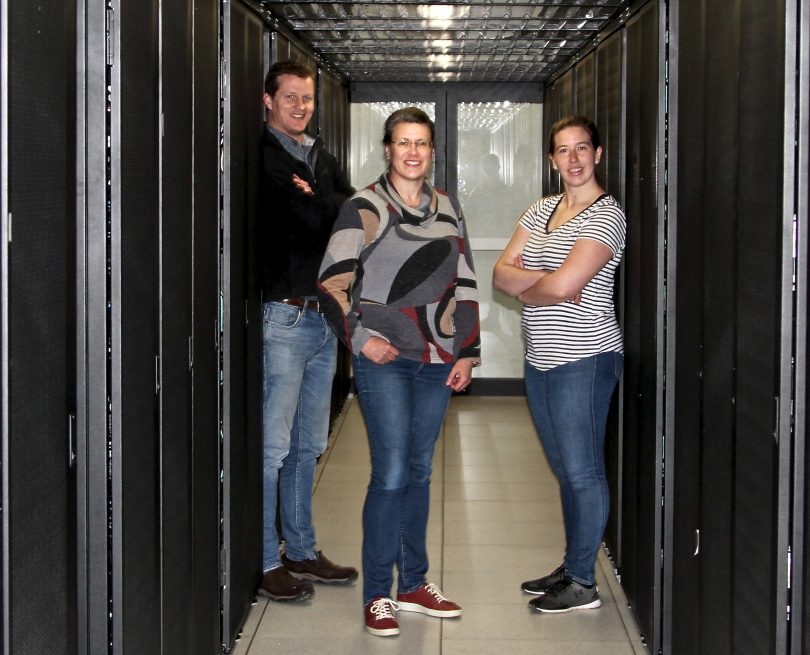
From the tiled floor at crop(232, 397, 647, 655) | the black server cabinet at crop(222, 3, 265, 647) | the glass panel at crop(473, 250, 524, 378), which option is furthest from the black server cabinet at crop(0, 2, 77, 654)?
the glass panel at crop(473, 250, 524, 378)

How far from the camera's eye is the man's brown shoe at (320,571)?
13.4ft

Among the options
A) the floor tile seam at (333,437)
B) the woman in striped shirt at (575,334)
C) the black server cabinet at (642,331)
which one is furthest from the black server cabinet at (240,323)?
the floor tile seam at (333,437)

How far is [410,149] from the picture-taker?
3.43 metres

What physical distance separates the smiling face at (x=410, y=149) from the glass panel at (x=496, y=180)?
4.55 meters

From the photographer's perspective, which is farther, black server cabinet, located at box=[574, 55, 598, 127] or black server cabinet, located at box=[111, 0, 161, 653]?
black server cabinet, located at box=[574, 55, 598, 127]

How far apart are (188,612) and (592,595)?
161 centimetres

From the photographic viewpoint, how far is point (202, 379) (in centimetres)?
296

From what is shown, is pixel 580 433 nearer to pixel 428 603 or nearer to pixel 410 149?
pixel 428 603

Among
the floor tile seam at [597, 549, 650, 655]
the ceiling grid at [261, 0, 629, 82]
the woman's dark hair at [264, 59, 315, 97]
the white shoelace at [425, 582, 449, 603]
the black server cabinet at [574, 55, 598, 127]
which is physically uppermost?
the ceiling grid at [261, 0, 629, 82]

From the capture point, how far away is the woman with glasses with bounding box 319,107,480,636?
338 centimetres

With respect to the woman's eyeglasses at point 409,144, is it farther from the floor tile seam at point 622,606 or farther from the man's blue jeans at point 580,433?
the floor tile seam at point 622,606

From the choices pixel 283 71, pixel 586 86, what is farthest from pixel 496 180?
pixel 283 71

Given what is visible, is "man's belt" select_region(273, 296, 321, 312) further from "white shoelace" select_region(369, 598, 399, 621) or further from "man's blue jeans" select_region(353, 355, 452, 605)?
"white shoelace" select_region(369, 598, 399, 621)

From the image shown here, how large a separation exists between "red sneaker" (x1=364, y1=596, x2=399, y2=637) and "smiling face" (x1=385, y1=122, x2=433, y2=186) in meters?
1.40
